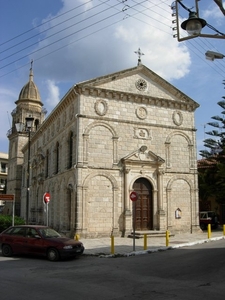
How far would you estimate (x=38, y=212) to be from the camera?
34.3m

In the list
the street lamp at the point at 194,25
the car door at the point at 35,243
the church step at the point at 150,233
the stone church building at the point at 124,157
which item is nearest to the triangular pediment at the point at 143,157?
the stone church building at the point at 124,157

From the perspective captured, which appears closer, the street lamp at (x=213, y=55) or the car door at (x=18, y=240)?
the street lamp at (x=213, y=55)

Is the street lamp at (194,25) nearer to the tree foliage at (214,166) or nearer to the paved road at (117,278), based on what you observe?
the paved road at (117,278)

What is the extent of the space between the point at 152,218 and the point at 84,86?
33.6 ft

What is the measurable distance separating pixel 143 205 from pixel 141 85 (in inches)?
343

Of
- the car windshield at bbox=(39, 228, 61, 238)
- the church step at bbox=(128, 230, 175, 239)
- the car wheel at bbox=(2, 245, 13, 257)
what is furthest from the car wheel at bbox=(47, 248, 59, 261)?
the church step at bbox=(128, 230, 175, 239)

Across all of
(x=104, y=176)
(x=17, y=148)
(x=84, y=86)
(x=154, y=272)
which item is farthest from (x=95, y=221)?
(x=17, y=148)

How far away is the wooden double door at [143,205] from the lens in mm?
23703

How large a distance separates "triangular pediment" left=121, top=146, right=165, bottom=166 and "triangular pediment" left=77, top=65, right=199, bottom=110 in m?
4.02

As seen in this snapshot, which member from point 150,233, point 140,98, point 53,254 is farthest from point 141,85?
point 53,254

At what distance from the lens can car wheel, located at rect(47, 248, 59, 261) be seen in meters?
14.0

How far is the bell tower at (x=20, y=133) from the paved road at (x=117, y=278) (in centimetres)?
3936

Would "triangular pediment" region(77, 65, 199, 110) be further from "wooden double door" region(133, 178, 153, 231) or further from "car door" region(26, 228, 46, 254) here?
"car door" region(26, 228, 46, 254)

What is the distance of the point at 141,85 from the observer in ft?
82.9
